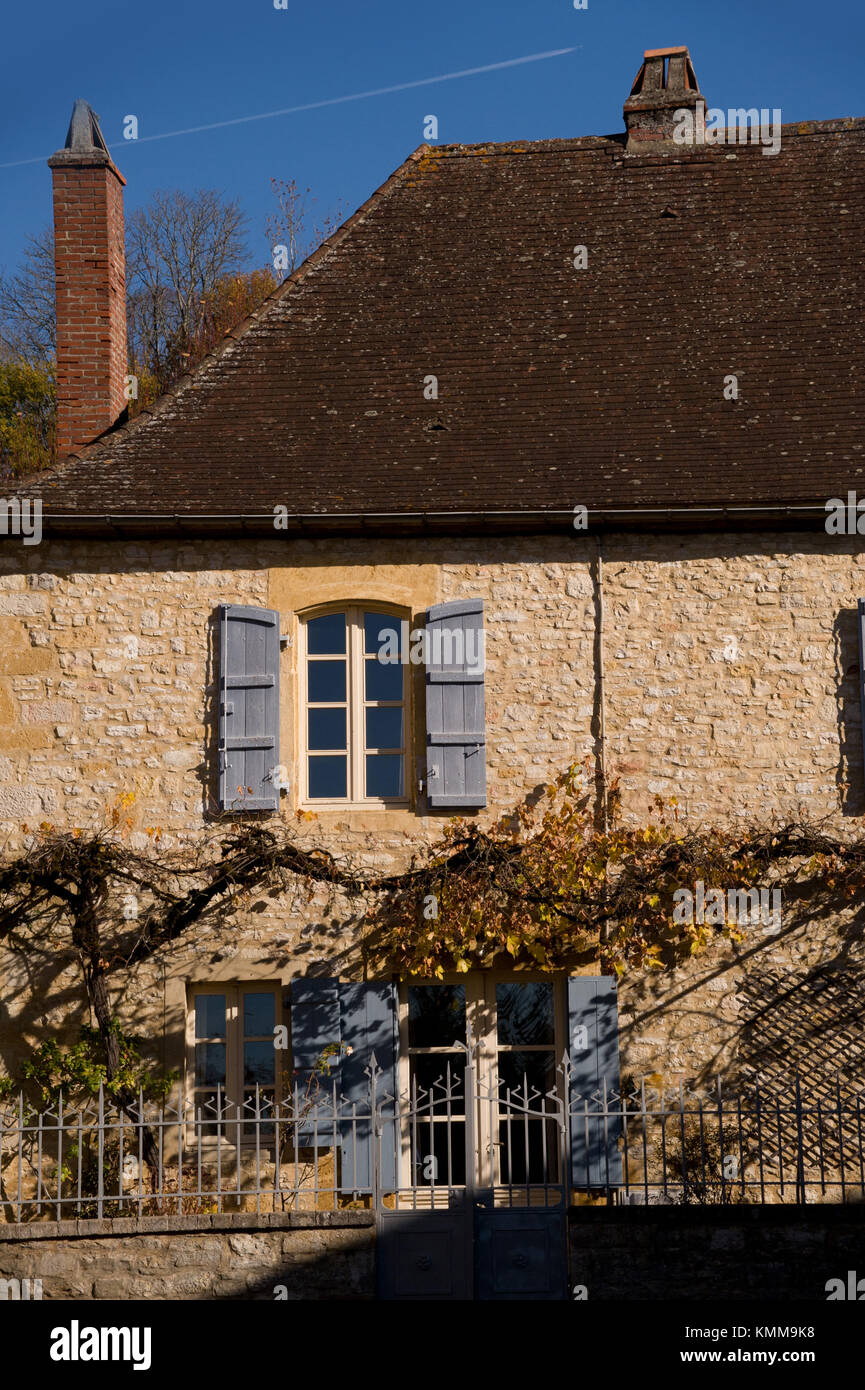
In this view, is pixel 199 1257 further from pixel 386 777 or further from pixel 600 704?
pixel 600 704

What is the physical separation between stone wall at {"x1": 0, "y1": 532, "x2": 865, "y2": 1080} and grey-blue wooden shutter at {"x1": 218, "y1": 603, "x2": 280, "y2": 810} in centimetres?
17

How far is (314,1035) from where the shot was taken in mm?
10281

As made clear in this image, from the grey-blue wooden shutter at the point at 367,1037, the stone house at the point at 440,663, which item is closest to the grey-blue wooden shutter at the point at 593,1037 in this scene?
the stone house at the point at 440,663

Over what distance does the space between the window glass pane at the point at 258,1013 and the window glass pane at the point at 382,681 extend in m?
2.32

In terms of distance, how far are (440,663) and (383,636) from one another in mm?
543

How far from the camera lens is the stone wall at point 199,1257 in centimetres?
830

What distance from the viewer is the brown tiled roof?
11.0 meters

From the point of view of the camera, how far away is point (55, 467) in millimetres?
11305

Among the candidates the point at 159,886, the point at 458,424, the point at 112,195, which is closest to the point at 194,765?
the point at 159,886

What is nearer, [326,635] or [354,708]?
[354,708]

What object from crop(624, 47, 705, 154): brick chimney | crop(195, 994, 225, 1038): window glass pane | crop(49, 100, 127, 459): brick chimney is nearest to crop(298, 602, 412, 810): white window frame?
crop(195, 994, 225, 1038): window glass pane

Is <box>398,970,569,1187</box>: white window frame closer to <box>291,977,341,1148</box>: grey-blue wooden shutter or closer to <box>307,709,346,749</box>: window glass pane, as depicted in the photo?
<box>291,977,341,1148</box>: grey-blue wooden shutter

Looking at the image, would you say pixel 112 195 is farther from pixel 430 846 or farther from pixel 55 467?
pixel 430 846

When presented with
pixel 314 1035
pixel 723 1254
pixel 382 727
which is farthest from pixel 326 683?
pixel 723 1254
